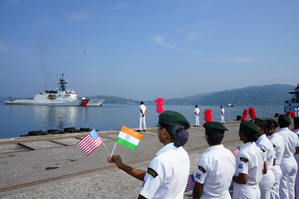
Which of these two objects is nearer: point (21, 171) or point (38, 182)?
point (38, 182)

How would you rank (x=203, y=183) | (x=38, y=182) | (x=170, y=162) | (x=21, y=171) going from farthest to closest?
(x=21, y=171) < (x=38, y=182) < (x=203, y=183) < (x=170, y=162)

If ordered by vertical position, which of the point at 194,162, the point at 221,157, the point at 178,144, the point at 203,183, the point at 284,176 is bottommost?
the point at 194,162

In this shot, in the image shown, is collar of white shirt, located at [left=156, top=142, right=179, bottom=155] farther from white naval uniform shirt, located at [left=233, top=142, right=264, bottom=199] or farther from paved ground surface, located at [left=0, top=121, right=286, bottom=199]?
paved ground surface, located at [left=0, top=121, right=286, bottom=199]

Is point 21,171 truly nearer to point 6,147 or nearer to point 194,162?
point 6,147

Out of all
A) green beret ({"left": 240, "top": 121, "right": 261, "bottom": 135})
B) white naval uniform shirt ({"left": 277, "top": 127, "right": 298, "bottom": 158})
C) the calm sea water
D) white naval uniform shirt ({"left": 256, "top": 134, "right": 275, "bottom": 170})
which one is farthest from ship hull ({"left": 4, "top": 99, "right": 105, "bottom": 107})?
green beret ({"left": 240, "top": 121, "right": 261, "bottom": 135})

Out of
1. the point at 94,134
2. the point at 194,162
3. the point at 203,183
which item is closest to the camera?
the point at 203,183

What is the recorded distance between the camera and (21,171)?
5.89 meters

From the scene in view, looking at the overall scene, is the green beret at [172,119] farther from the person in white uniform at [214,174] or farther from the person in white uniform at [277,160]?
the person in white uniform at [277,160]

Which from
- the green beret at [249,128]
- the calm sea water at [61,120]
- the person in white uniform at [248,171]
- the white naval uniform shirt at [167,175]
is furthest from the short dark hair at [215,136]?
the calm sea water at [61,120]

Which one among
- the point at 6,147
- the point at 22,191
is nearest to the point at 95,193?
the point at 22,191

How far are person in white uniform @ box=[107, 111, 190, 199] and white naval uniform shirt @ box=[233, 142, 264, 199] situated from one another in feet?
4.80

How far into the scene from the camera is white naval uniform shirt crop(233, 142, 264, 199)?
9.91 feet

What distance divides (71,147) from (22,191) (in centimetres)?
465

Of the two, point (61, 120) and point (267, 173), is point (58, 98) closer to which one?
point (61, 120)
